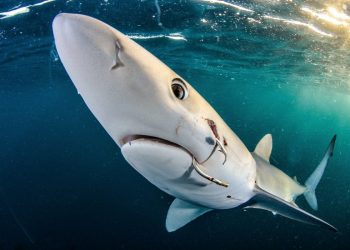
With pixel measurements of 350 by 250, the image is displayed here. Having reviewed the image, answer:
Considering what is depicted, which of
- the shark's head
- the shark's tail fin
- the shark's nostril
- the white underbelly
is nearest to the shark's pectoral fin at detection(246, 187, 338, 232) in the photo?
the white underbelly

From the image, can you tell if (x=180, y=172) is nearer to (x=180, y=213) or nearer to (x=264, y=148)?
(x=180, y=213)

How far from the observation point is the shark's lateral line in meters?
1.62

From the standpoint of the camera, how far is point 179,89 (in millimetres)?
1925

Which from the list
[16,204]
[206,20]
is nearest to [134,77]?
[206,20]

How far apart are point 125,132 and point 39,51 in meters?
18.3

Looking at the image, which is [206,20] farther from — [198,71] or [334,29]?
[198,71]

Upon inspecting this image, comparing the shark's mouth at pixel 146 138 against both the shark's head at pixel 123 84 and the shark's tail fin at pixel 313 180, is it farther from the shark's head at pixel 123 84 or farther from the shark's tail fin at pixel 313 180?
the shark's tail fin at pixel 313 180

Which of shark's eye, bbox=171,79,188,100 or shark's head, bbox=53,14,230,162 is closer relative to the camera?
shark's head, bbox=53,14,230,162

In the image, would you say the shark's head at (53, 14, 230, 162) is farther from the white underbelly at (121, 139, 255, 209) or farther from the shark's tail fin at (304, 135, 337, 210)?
the shark's tail fin at (304, 135, 337, 210)

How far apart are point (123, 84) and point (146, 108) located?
7.9 inches

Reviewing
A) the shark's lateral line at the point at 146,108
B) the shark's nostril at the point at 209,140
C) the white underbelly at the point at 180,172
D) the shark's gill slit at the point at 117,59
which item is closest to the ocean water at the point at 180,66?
the white underbelly at the point at 180,172

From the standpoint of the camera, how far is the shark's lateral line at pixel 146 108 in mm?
1615

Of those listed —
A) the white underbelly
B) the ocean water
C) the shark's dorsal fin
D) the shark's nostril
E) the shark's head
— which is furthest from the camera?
the ocean water

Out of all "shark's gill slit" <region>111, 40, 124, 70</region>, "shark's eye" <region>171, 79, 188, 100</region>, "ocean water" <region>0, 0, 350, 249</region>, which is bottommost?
"ocean water" <region>0, 0, 350, 249</region>
